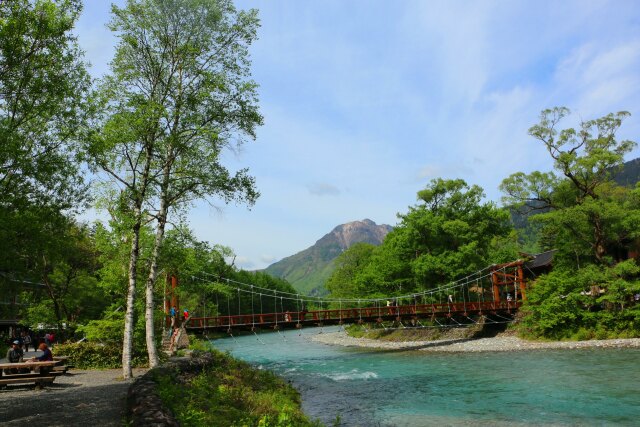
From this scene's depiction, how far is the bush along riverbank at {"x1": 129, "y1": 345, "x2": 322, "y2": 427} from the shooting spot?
24.0 feet

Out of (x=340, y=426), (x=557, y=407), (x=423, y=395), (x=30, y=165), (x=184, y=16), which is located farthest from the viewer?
(x=423, y=395)

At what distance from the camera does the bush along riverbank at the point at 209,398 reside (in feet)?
24.0

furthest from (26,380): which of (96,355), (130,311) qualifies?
(96,355)

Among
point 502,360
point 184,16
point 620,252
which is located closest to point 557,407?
point 502,360

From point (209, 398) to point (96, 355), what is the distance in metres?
8.75

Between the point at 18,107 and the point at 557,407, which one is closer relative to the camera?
the point at 18,107

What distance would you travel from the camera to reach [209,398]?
33.4ft

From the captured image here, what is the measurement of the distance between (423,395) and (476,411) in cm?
304

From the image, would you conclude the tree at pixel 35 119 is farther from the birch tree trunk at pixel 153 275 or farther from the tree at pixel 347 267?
the tree at pixel 347 267

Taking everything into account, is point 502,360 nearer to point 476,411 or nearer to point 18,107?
point 476,411

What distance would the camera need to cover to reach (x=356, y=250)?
64188mm

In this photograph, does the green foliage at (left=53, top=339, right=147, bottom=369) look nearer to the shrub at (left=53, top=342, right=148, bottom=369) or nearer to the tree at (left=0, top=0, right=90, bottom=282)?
the shrub at (left=53, top=342, right=148, bottom=369)

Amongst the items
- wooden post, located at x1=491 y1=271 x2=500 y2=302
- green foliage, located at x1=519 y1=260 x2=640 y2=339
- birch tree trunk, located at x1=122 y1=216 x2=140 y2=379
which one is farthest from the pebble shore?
birch tree trunk, located at x1=122 y1=216 x2=140 y2=379

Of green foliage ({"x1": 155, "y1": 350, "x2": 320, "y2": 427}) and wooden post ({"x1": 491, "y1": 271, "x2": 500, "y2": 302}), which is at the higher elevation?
wooden post ({"x1": 491, "y1": 271, "x2": 500, "y2": 302})
